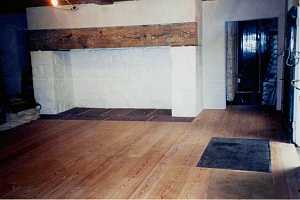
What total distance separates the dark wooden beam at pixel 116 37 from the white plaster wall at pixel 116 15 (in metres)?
0.11

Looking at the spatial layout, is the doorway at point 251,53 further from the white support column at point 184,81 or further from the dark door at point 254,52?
the white support column at point 184,81

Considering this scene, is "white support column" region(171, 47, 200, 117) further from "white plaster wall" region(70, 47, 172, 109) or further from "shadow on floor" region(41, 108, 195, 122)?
"white plaster wall" region(70, 47, 172, 109)

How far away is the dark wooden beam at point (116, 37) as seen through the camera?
6.47 meters

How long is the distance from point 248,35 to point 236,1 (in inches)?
121

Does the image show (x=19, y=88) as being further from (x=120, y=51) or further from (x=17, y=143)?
(x=17, y=143)

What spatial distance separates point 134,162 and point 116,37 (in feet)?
11.7

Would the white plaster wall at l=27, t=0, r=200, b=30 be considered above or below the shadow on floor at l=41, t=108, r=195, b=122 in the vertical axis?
above

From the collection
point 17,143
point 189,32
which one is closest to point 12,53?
point 17,143

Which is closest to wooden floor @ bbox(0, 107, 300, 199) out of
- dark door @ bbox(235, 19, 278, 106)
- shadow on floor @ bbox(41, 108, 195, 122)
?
shadow on floor @ bbox(41, 108, 195, 122)

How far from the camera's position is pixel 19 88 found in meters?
8.73

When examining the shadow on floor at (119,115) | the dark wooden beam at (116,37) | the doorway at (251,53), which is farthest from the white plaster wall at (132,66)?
the doorway at (251,53)

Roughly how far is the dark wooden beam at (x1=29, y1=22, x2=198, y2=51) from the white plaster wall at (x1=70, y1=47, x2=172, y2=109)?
807 millimetres

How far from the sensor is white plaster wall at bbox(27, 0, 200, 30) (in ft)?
21.0

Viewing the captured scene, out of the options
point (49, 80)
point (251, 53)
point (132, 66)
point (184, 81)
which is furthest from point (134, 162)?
point (251, 53)
